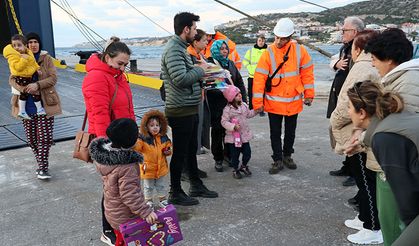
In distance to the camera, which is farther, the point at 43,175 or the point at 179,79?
the point at 43,175

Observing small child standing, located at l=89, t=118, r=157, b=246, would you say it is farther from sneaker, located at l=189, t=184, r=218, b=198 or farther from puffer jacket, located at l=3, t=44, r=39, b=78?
puffer jacket, located at l=3, t=44, r=39, b=78

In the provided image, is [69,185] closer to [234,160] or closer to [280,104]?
[234,160]

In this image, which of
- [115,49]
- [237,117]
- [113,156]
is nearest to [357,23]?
[237,117]

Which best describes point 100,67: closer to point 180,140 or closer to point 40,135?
point 180,140

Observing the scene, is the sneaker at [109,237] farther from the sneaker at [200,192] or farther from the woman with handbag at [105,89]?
the sneaker at [200,192]

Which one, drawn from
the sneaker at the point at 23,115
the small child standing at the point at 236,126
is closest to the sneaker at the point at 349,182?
the small child standing at the point at 236,126

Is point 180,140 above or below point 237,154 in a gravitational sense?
above

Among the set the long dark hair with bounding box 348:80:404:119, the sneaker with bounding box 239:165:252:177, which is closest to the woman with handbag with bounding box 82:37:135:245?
the long dark hair with bounding box 348:80:404:119

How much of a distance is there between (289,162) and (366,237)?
6.07 ft

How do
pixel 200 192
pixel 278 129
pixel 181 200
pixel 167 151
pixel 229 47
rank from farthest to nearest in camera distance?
pixel 229 47 < pixel 278 129 < pixel 200 192 < pixel 181 200 < pixel 167 151

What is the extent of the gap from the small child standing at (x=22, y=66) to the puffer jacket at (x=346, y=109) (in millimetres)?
3254

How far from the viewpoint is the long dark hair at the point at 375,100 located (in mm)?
1992

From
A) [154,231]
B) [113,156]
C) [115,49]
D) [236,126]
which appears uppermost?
[115,49]

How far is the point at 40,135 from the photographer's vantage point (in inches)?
187
